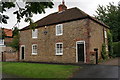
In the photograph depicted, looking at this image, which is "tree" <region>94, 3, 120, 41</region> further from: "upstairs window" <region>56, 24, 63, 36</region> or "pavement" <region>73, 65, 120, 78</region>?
"pavement" <region>73, 65, 120, 78</region>

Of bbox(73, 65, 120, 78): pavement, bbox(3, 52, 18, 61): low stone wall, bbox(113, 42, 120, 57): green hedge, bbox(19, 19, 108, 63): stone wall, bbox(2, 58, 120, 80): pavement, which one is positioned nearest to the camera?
bbox(2, 58, 120, 80): pavement

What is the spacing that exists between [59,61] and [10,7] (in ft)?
45.4

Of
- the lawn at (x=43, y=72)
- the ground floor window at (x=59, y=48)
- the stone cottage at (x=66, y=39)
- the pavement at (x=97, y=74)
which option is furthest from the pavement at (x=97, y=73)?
the ground floor window at (x=59, y=48)

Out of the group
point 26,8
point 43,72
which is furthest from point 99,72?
point 26,8

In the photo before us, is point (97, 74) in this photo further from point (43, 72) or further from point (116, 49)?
point (116, 49)

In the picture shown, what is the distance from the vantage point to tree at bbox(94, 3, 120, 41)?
33.5 meters

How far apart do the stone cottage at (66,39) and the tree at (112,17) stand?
12.6 metres

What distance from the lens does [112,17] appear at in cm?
3603

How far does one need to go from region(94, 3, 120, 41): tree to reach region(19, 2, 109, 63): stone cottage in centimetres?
1260

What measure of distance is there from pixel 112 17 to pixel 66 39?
21.7m

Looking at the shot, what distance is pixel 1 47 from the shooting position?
1344 inches

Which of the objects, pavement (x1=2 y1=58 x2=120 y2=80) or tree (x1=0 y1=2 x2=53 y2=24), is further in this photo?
pavement (x1=2 y1=58 x2=120 y2=80)

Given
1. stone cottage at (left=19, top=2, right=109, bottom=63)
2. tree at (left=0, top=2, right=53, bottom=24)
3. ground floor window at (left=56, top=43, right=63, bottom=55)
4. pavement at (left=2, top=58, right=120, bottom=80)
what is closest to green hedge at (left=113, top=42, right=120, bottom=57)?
stone cottage at (left=19, top=2, right=109, bottom=63)

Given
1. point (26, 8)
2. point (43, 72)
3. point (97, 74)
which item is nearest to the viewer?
point (26, 8)
